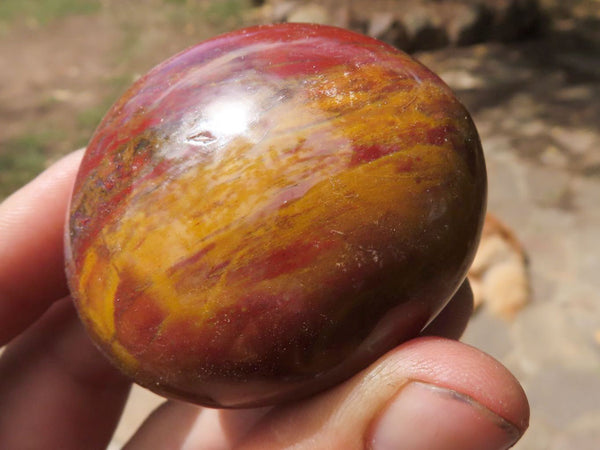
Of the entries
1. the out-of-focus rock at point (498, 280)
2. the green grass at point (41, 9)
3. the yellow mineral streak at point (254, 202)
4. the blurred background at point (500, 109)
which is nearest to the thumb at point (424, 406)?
the yellow mineral streak at point (254, 202)

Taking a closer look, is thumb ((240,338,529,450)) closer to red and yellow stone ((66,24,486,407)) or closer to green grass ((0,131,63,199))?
red and yellow stone ((66,24,486,407))

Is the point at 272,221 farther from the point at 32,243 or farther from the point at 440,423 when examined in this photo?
the point at 32,243

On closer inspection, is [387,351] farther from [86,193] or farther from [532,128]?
[532,128]

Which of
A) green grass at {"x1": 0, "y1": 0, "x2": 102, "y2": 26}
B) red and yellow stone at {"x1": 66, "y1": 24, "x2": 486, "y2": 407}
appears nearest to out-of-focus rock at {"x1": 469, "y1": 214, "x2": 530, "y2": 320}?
red and yellow stone at {"x1": 66, "y1": 24, "x2": 486, "y2": 407}

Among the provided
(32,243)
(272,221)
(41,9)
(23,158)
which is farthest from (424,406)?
(41,9)

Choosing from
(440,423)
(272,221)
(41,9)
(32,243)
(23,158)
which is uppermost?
(272,221)

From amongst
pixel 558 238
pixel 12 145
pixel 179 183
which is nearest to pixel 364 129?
pixel 179 183
